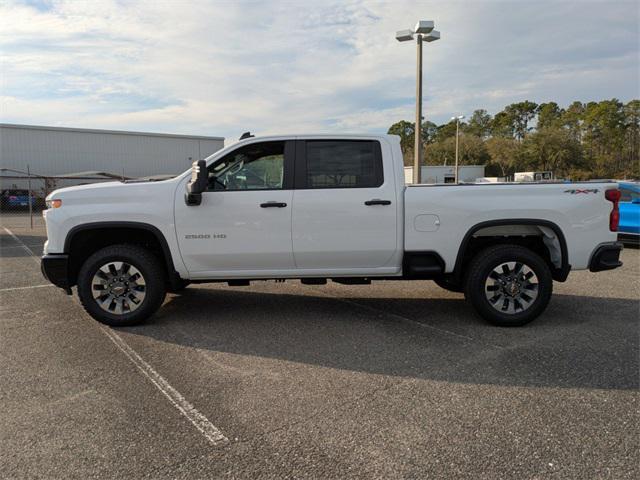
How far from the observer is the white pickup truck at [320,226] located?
15.6ft

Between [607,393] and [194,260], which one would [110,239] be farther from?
[607,393]

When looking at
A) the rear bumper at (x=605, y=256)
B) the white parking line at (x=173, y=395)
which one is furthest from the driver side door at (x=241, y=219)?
the rear bumper at (x=605, y=256)

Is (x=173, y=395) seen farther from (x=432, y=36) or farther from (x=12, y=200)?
(x=12, y=200)

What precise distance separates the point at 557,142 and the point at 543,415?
64.2m

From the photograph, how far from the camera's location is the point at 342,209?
4.74 metres

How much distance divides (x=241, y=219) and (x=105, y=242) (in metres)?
1.61

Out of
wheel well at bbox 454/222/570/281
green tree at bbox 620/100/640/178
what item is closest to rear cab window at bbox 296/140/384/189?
wheel well at bbox 454/222/570/281

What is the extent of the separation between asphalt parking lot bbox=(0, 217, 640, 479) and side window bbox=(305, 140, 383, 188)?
1.54m

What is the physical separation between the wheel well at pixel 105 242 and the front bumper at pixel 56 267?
120 mm

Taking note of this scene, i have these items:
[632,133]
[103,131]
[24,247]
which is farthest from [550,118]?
[24,247]

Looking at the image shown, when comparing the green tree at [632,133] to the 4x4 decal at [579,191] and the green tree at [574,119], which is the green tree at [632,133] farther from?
the 4x4 decal at [579,191]

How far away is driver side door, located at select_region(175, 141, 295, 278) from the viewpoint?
4.75 metres

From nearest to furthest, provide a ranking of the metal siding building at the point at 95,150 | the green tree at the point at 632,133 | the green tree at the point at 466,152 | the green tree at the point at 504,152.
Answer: the metal siding building at the point at 95,150
the green tree at the point at 504,152
the green tree at the point at 632,133
the green tree at the point at 466,152

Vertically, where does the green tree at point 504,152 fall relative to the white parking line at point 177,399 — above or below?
above
